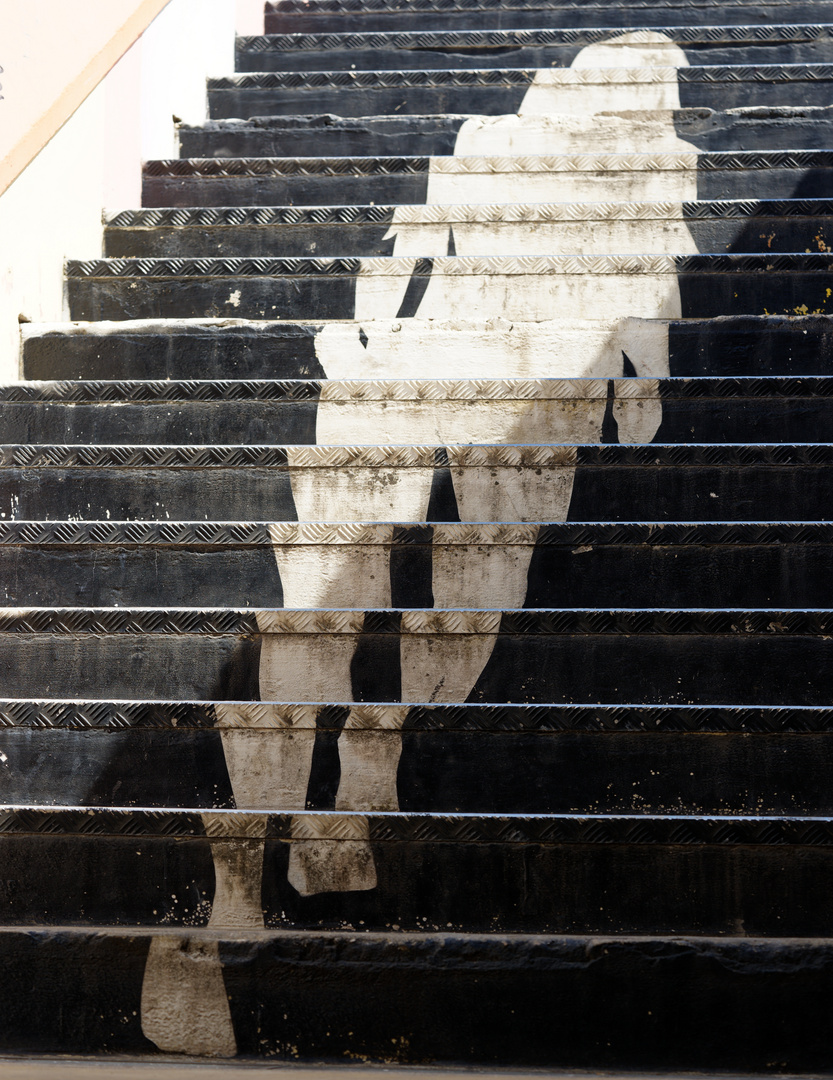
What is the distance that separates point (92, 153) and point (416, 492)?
1659mm

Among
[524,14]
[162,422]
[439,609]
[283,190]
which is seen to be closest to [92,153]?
[283,190]

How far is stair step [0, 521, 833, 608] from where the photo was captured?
6.56 feet

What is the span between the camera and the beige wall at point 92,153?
2.55 meters

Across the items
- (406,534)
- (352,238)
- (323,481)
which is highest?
(352,238)

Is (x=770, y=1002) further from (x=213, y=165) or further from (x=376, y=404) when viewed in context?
(x=213, y=165)

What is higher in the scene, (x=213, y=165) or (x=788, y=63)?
(x=788, y=63)

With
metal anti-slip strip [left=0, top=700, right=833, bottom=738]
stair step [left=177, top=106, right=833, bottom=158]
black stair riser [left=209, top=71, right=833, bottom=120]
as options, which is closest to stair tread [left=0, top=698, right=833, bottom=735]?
metal anti-slip strip [left=0, top=700, right=833, bottom=738]

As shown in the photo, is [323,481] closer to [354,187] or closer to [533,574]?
[533,574]

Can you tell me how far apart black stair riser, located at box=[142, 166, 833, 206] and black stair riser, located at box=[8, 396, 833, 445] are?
111cm

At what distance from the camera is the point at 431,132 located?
3404 millimetres

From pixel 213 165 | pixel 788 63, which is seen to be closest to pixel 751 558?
pixel 213 165

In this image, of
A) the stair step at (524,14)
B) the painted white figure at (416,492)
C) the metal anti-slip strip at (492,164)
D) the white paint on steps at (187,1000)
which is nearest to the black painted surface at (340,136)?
the painted white figure at (416,492)

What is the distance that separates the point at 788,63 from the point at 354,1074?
12.6ft

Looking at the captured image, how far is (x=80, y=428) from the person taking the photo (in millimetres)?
2369
